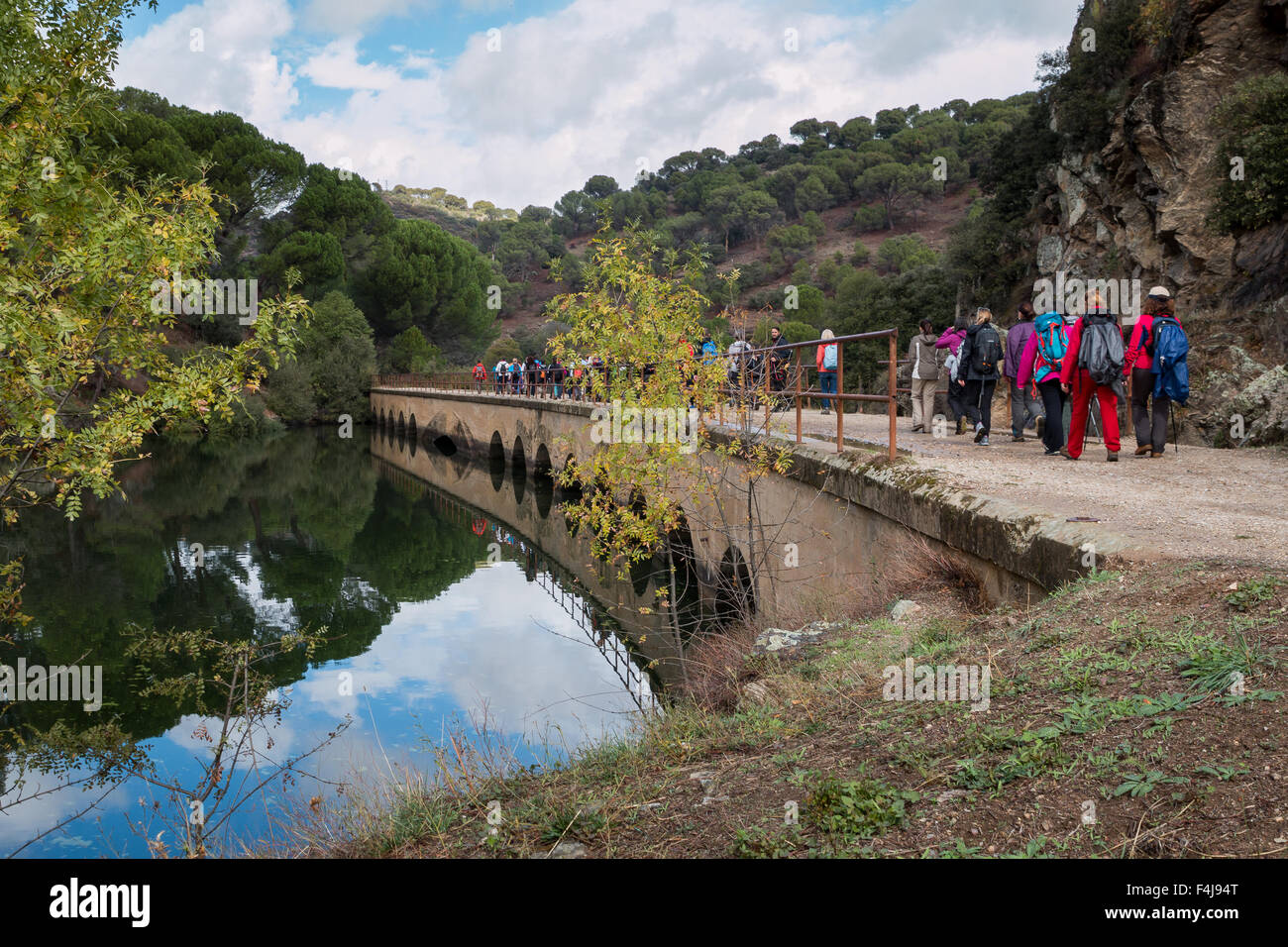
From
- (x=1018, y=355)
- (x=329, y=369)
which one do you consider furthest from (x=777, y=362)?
(x=329, y=369)

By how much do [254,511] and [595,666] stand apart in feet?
52.6

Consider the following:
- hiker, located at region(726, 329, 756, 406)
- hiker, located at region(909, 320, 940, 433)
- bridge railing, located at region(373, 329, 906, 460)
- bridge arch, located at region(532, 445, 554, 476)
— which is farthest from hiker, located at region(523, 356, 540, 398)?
hiker, located at region(909, 320, 940, 433)

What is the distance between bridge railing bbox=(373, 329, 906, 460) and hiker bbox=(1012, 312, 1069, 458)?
1483 mm

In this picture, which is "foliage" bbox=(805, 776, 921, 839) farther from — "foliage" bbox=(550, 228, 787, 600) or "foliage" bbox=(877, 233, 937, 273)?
"foliage" bbox=(877, 233, 937, 273)

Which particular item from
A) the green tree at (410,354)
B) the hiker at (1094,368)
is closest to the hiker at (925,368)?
the hiker at (1094,368)

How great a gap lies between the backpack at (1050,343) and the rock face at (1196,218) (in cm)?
311

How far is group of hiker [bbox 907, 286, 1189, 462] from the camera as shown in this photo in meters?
7.89

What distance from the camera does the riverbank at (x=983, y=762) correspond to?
2.71 m

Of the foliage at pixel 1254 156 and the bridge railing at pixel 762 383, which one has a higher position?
the foliage at pixel 1254 156

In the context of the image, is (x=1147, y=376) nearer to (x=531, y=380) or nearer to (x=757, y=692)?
(x=757, y=692)

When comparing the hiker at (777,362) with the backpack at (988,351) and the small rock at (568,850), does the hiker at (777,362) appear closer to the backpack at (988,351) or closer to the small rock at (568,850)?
the backpack at (988,351)

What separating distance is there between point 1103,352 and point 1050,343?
1.14 metres

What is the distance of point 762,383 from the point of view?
31.0 ft

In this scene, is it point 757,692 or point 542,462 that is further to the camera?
point 542,462
